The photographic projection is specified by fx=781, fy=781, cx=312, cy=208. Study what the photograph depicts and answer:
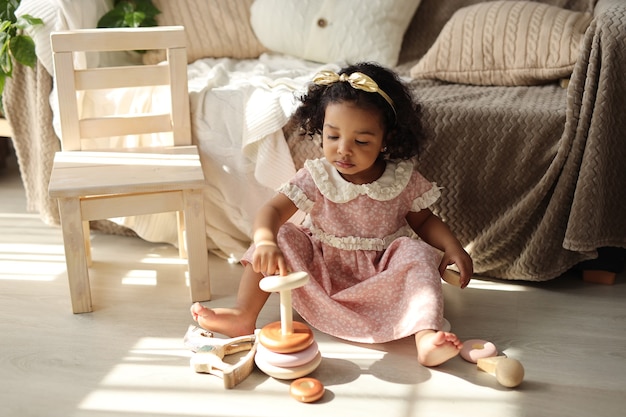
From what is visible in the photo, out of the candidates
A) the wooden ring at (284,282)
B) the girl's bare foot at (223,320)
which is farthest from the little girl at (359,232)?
the wooden ring at (284,282)

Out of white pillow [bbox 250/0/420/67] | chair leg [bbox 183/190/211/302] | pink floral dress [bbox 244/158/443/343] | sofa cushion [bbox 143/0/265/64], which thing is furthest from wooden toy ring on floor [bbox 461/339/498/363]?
sofa cushion [bbox 143/0/265/64]

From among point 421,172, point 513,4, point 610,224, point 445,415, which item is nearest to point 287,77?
point 421,172

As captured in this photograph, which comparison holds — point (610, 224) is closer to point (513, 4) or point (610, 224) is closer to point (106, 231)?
point (513, 4)

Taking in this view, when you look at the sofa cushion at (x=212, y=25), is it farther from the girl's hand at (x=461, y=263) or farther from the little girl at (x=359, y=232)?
the girl's hand at (x=461, y=263)

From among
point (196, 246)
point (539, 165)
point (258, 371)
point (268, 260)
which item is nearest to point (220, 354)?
point (258, 371)

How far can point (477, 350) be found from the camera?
1484 mm

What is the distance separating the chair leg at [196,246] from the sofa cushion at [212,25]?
68 cm

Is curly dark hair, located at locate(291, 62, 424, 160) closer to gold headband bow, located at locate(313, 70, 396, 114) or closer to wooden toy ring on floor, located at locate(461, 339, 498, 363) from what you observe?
gold headband bow, located at locate(313, 70, 396, 114)

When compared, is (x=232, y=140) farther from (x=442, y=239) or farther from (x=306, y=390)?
(x=306, y=390)

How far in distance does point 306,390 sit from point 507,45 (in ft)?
3.38

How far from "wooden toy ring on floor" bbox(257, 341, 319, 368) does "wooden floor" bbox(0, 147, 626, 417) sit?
0.15ft

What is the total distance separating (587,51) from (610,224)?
386 mm

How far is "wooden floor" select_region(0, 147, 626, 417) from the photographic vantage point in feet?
4.42

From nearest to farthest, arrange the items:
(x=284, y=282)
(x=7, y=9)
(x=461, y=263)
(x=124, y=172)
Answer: (x=284, y=282) < (x=461, y=263) < (x=124, y=172) < (x=7, y=9)
